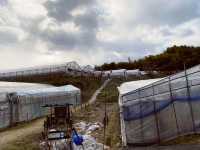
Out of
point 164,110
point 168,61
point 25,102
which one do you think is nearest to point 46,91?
point 25,102

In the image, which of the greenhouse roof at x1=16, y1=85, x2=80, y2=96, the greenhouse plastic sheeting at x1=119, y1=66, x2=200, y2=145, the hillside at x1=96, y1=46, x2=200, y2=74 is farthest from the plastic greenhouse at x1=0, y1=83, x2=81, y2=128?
the hillside at x1=96, y1=46, x2=200, y2=74

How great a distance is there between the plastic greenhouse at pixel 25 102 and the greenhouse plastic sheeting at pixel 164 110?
451 inches

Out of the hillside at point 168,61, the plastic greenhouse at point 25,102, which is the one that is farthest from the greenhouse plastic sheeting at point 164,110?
the hillside at point 168,61

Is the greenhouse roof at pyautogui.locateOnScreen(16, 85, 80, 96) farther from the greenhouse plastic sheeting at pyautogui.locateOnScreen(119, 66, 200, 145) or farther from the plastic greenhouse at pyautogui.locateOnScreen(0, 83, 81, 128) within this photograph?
the greenhouse plastic sheeting at pyautogui.locateOnScreen(119, 66, 200, 145)

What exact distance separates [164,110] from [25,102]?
15526 mm

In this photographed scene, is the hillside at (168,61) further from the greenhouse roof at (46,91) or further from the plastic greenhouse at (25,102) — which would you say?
the plastic greenhouse at (25,102)

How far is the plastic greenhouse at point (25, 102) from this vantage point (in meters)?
25.2

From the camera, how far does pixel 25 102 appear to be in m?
27.6

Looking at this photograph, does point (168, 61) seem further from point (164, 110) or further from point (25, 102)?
point (164, 110)

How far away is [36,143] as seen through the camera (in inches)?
688

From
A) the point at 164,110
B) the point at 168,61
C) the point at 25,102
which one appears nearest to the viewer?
the point at 164,110

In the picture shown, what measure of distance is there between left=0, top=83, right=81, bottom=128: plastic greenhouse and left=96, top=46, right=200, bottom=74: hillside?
968 inches

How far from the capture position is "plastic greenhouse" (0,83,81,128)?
25.2m

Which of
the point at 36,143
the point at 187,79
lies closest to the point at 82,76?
the point at 36,143
